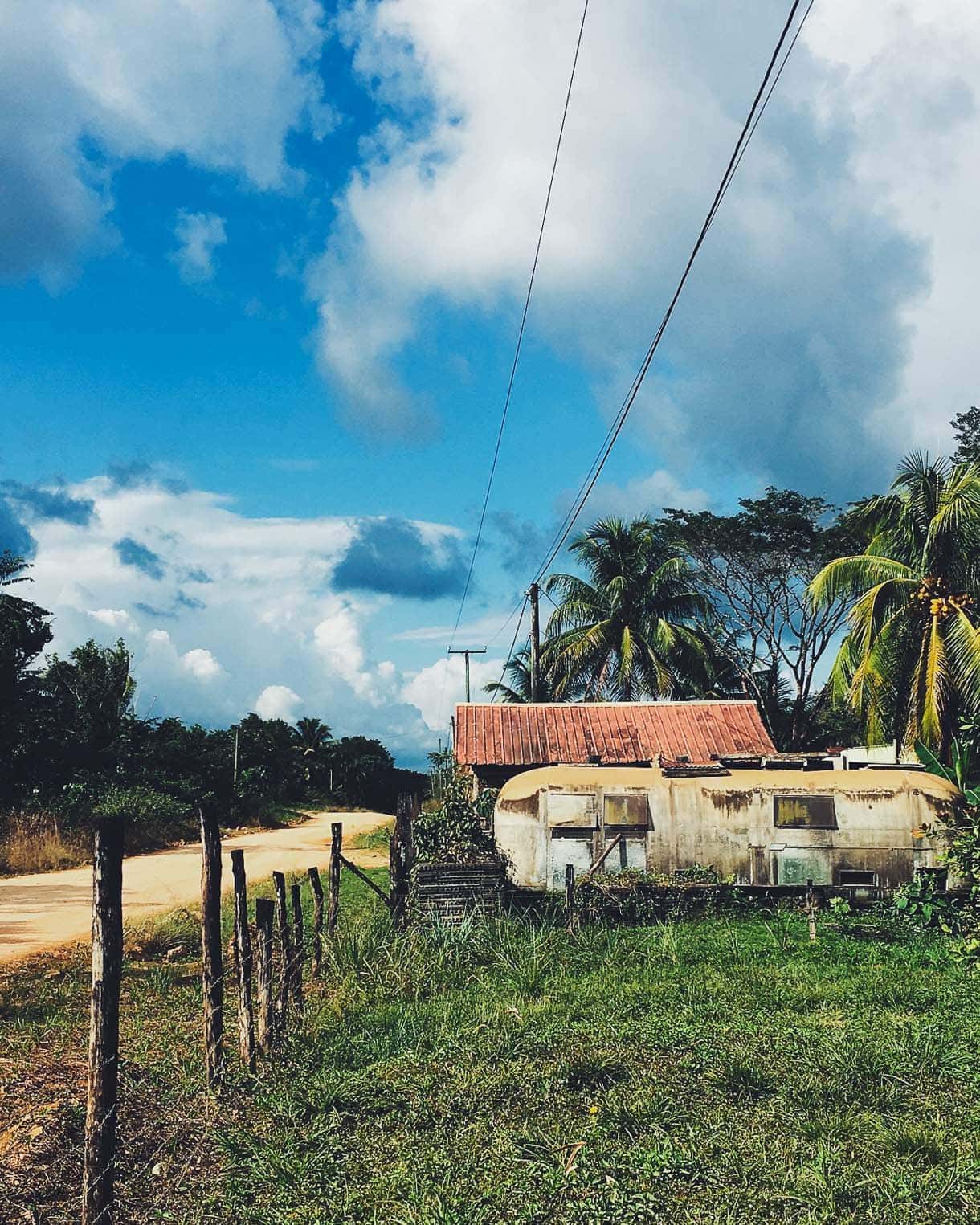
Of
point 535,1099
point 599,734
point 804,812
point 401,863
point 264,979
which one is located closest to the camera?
point 535,1099

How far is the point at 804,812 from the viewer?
16422 mm

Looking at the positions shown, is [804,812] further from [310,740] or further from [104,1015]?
[310,740]

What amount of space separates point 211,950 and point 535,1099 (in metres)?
2.46

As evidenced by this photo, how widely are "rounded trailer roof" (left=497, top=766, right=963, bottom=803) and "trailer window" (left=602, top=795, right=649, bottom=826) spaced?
0.20 meters

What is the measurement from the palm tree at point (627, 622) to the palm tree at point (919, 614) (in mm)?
13058

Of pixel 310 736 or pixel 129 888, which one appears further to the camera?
pixel 310 736

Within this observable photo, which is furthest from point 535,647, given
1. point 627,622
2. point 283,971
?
point 283,971

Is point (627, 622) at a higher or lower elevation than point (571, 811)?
higher

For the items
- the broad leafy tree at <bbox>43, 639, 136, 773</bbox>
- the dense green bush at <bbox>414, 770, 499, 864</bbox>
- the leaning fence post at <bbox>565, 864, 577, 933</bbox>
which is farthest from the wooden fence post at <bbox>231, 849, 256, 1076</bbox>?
the broad leafy tree at <bbox>43, 639, 136, 773</bbox>

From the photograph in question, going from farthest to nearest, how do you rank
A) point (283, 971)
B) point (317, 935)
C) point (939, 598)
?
point (939, 598)
point (317, 935)
point (283, 971)

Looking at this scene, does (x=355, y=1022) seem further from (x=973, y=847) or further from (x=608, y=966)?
(x=973, y=847)

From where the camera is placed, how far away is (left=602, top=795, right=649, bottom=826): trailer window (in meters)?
16.6

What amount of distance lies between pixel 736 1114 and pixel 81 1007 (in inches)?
249

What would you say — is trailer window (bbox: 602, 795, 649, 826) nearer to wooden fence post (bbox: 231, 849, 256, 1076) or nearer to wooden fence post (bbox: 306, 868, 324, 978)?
wooden fence post (bbox: 306, 868, 324, 978)
